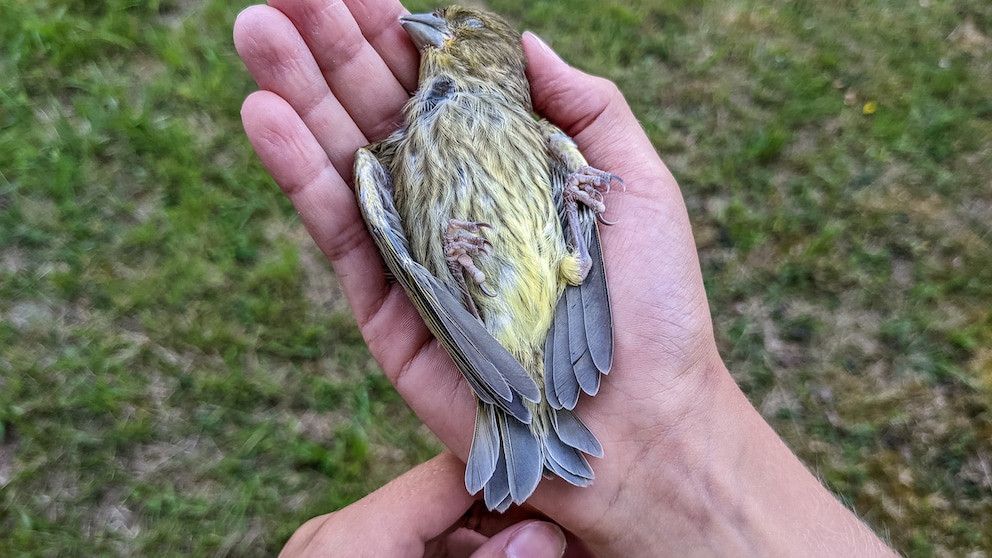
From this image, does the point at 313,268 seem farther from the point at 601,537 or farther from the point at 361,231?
the point at 601,537

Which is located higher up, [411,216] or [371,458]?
[411,216]

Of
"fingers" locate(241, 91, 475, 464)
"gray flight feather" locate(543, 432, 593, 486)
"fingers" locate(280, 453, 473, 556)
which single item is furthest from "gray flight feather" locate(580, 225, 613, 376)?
"fingers" locate(280, 453, 473, 556)

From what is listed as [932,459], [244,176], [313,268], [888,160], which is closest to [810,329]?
[932,459]

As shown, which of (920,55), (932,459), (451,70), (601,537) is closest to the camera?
(601,537)

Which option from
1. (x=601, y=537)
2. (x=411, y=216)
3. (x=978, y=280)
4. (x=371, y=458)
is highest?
(x=411, y=216)

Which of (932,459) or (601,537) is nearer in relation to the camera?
(601,537)

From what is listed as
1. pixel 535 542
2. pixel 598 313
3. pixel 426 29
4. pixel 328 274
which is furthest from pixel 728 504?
pixel 328 274

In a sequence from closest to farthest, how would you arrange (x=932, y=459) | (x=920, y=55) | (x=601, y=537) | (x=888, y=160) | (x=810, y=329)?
(x=601, y=537), (x=932, y=459), (x=810, y=329), (x=888, y=160), (x=920, y=55)
